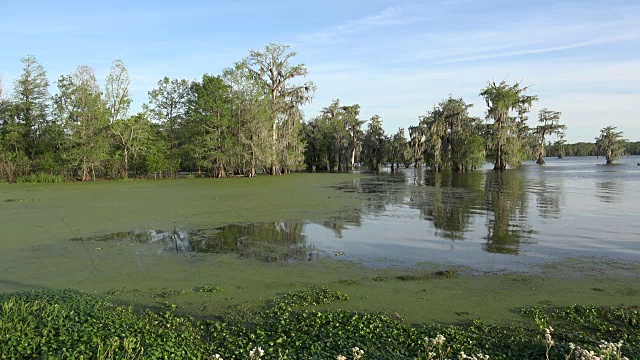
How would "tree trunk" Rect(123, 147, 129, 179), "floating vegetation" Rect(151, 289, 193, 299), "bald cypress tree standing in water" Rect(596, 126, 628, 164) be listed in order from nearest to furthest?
"floating vegetation" Rect(151, 289, 193, 299) → "tree trunk" Rect(123, 147, 129, 179) → "bald cypress tree standing in water" Rect(596, 126, 628, 164)

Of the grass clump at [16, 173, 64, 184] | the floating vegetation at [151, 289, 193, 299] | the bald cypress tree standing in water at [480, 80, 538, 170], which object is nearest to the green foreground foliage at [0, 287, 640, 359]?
the floating vegetation at [151, 289, 193, 299]

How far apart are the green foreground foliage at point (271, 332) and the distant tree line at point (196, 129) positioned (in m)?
32.3

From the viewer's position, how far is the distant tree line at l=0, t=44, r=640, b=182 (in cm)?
3384

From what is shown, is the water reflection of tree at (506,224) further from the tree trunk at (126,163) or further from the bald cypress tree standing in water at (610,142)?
the bald cypress tree standing in water at (610,142)

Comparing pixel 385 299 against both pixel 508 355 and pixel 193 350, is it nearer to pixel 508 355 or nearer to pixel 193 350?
pixel 508 355

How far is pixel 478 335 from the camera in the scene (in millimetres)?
4688

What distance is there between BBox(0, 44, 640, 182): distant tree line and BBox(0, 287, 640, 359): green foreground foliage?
3234 cm

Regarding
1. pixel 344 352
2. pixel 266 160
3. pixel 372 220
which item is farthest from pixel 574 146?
pixel 344 352

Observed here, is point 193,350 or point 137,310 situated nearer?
point 193,350

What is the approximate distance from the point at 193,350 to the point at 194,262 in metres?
4.33

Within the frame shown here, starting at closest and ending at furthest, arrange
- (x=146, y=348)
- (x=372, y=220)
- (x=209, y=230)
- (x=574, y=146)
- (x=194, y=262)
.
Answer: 1. (x=146, y=348)
2. (x=194, y=262)
3. (x=209, y=230)
4. (x=372, y=220)
5. (x=574, y=146)

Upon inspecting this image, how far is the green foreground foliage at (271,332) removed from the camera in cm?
405

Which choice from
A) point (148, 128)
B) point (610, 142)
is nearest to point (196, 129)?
point (148, 128)

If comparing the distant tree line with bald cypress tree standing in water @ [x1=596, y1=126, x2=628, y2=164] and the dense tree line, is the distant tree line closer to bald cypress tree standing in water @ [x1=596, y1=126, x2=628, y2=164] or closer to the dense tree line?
the dense tree line
